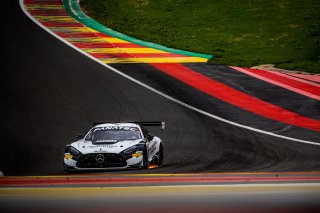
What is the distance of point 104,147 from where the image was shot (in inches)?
658

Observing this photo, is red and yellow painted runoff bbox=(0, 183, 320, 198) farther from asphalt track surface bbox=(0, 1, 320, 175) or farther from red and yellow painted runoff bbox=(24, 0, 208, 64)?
red and yellow painted runoff bbox=(24, 0, 208, 64)

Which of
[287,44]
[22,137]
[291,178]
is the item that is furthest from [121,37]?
[291,178]

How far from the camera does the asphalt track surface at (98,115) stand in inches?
717

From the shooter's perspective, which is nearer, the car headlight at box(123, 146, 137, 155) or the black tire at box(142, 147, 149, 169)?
the car headlight at box(123, 146, 137, 155)

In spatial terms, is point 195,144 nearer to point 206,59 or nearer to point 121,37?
point 206,59

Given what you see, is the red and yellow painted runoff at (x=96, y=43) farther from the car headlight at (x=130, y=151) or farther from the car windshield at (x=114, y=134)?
the car headlight at (x=130, y=151)

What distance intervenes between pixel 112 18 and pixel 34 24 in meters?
5.61

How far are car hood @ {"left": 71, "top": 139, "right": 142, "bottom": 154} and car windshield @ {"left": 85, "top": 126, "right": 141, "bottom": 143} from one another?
1.36 feet

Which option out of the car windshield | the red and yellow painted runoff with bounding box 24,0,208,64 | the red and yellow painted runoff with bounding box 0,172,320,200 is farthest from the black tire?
the red and yellow painted runoff with bounding box 24,0,208,64

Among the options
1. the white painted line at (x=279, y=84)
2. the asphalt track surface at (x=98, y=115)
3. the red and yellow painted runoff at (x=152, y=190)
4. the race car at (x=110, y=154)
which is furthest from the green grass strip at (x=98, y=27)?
the red and yellow painted runoff at (x=152, y=190)

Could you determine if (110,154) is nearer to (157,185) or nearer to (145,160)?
(145,160)

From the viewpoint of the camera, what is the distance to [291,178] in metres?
12.6

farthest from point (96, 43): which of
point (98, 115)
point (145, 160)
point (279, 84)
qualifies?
point (145, 160)

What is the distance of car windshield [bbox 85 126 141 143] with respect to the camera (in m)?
17.5
